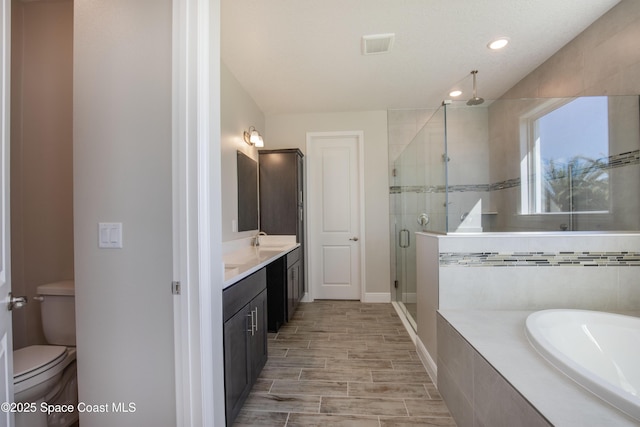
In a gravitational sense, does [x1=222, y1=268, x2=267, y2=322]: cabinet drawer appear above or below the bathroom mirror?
below

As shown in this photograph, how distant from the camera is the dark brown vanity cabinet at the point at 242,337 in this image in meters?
1.33

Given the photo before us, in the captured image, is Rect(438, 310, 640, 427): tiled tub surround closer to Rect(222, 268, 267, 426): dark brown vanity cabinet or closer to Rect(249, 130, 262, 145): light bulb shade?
Rect(222, 268, 267, 426): dark brown vanity cabinet

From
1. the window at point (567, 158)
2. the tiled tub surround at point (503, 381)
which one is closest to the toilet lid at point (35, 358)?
the tiled tub surround at point (503, 381)

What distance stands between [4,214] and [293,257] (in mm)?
2311

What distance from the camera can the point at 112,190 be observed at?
44.2 inches

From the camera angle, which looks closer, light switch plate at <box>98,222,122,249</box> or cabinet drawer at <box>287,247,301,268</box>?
light switch plate at <box>98,222,122,249</box>

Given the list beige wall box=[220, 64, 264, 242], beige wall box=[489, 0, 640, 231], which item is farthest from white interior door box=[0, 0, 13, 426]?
beige wall box=[489, 0, 640, 231]

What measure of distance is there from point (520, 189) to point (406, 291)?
1.60 m

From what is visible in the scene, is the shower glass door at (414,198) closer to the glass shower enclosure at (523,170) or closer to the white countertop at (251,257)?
the glass shower enclosure at (523,170)

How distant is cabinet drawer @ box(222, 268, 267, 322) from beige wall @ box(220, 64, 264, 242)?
31.1 inches

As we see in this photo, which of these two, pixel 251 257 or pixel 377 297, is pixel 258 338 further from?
pixel 377 297

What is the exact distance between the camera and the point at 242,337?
151 cm

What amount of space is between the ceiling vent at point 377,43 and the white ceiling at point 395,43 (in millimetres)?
51

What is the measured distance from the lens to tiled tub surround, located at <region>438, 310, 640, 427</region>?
2.72 feet
